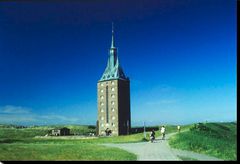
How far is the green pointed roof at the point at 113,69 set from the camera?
29.9 metres

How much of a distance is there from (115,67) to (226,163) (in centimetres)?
1478

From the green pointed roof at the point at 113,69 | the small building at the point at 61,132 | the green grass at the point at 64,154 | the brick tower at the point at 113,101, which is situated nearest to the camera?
the green grass at the point at 64,154

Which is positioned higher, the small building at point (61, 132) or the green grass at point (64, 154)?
the small building at point (61, 132)

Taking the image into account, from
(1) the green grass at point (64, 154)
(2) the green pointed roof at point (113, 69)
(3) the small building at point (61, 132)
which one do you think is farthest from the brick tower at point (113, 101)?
(1) the green grass at point (64, 154)

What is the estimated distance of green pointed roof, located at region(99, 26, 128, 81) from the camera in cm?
2987

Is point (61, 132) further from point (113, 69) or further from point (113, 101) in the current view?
point (113, 69)

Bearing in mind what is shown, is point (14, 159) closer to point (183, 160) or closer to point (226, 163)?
point (183, 160)

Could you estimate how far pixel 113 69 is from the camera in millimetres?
31969

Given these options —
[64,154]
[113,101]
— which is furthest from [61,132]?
[64,154]

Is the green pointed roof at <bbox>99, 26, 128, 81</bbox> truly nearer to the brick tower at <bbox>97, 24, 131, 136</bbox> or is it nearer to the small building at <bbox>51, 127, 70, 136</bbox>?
the brick tower at <bbox>97, 24, 131, 136</bbox>

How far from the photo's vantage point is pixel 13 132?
103ft

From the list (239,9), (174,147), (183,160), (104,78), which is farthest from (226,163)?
(104,78)

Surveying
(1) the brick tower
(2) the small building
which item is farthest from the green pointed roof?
(2) the small building

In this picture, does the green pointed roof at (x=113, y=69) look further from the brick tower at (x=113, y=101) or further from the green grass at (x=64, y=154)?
the green grass at (x=64, y=154)
